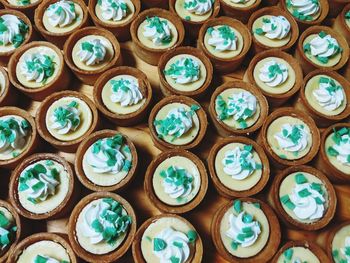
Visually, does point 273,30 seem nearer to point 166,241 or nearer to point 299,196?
point 299,196

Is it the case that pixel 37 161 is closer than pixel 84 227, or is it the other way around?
pixel 84 227

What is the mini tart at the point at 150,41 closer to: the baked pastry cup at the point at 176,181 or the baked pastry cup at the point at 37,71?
the baked pastry cup at the point at 37,71

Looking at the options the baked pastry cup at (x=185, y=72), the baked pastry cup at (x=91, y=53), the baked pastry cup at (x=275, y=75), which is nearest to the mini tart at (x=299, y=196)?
the baked pastry cup at (x=275, y=75)

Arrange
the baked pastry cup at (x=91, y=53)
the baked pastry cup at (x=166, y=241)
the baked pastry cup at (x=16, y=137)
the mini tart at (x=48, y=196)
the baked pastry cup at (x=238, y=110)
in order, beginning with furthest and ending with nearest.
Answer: the baked pastry cup at (x=91, y=53)
the baked pastry cup at (x=238, y=110)
the baked pastry cup at (x=16, y=137)
the mini tart at (x=48, y=196)
the baked pastry cup at (x=166, y=241)

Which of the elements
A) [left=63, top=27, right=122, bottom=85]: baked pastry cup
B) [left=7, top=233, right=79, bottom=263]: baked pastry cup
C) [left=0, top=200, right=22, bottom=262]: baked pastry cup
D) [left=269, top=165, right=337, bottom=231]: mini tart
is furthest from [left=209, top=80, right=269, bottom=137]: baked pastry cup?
[left=0, top=200, right=22, bottom=262]: baked pastry cup

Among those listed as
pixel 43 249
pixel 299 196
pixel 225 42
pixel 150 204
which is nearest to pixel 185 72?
pixel 225 42

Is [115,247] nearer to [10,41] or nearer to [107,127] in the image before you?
[107,127]

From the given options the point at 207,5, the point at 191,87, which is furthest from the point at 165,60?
the point at 207,5

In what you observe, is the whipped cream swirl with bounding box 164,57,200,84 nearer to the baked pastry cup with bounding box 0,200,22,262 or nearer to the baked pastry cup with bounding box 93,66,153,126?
the baked pastry cup with bounding box 93,66,153,126
